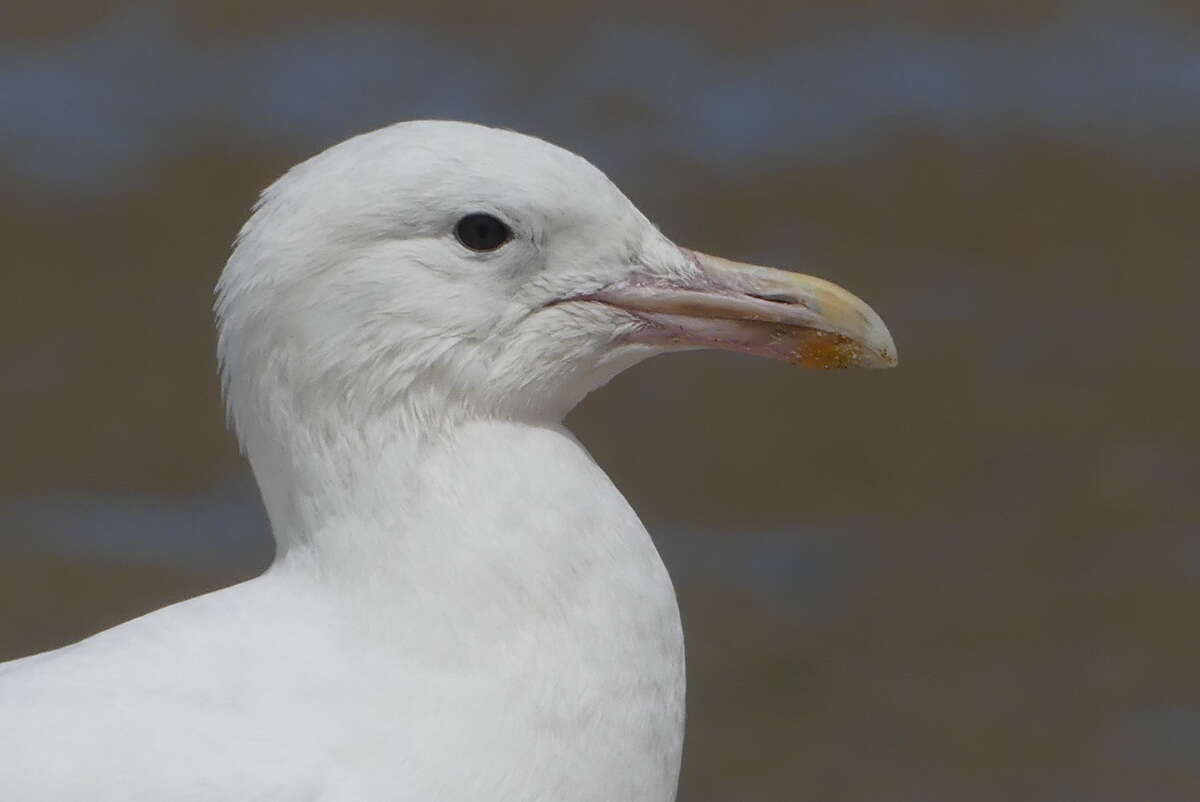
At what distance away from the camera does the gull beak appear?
14.2ft

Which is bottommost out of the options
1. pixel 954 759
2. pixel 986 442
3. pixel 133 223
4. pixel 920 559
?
pixel 954 759

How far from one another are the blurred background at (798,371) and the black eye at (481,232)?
4121mm

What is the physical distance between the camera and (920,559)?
908cm

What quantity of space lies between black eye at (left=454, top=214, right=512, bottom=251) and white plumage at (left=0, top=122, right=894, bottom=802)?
12 millimetres

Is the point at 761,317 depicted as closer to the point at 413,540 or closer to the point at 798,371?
the point at 413,540

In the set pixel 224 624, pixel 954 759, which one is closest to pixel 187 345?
pixel 954 759

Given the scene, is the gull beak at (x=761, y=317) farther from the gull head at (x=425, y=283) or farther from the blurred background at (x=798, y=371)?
the blurred background at (x=798, y=371)

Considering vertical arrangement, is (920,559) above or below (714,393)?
below

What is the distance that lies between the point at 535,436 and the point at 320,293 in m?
0.48

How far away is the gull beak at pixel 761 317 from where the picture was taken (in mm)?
4316

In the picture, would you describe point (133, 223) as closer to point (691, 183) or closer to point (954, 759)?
point (691, 183)

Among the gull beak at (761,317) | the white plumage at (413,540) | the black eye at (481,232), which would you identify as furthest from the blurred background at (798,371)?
the black eye at (481,232)

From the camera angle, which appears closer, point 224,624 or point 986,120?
point 224,624

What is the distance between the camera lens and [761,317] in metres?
4.36
